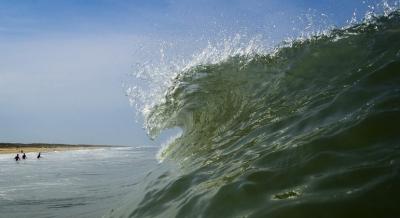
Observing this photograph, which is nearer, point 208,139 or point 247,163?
point 247,163

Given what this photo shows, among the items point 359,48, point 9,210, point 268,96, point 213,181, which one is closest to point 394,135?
point 213,181

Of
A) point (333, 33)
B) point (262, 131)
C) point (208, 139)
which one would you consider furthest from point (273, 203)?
point (333, 33)

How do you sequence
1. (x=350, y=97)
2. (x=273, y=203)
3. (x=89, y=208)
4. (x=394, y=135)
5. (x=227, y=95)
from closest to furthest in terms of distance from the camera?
1. (x=273, y=203)
2. (x=394, y=135)
3. (x=350, y=97)
4. (x=89, y=208)
5. (x=227, y=95)

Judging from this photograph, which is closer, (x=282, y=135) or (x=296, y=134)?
(x=296, y=134)

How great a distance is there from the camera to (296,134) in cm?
446

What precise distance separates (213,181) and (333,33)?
5.74m

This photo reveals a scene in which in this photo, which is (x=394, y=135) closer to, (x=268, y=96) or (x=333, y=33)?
(x=268, y=96)

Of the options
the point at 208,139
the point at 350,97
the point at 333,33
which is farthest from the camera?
the point at 333,33

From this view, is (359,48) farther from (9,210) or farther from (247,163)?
(9,210)

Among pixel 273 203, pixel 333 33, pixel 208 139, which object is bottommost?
pixel 273 203

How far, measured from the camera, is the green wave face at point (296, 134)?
2955mm

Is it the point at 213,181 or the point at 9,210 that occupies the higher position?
the point at 9,210

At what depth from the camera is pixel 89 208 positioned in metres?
7.16

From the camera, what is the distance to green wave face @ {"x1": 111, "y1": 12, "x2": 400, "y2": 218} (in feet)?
9.70
